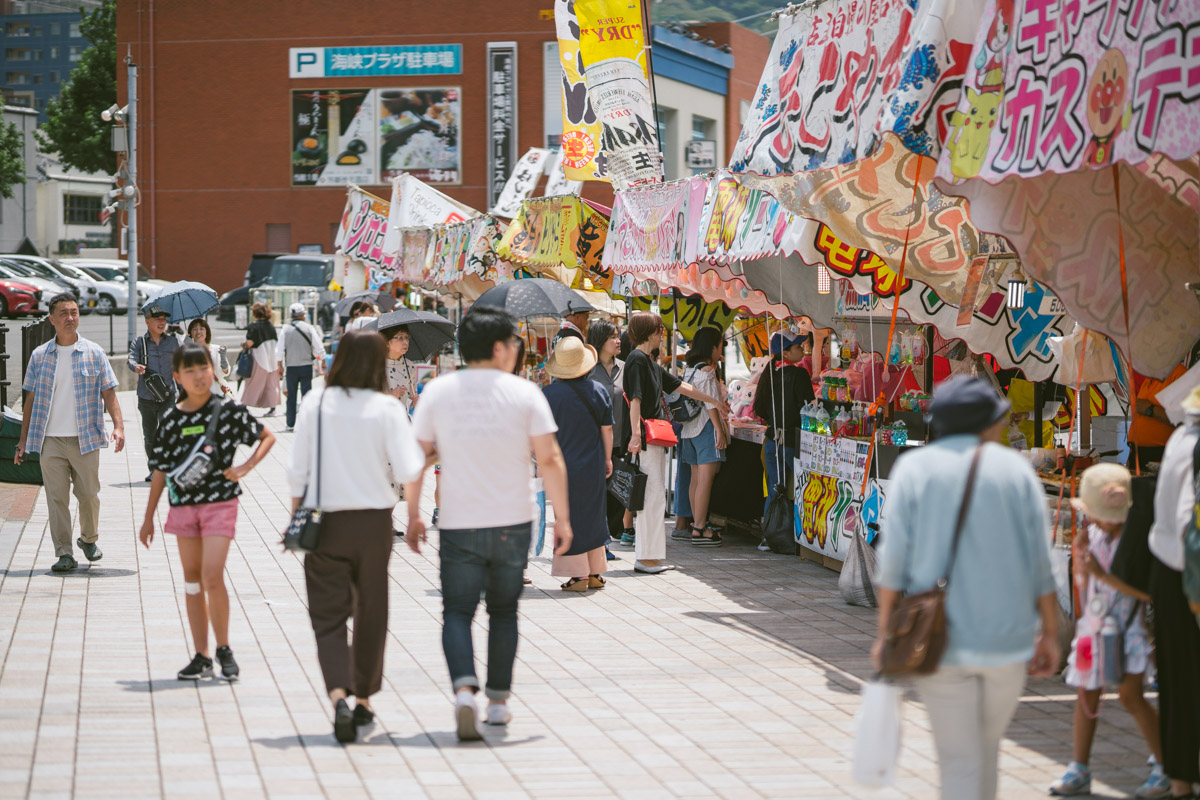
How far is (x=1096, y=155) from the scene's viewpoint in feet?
18.0

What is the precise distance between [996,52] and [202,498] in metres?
Answer: 4.28

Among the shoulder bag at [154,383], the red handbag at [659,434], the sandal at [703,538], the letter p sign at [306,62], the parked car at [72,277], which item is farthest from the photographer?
the letter p sign at [306,62]

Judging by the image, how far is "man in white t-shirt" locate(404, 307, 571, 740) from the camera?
5.84 m

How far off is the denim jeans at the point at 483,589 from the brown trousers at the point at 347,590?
0.28 m

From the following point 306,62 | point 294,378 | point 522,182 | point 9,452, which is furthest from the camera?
point 306,62

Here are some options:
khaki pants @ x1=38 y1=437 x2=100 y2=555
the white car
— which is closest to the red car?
the white car

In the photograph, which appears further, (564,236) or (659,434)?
(564,236)

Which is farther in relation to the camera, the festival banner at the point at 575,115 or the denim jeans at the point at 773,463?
the festival banner at the point at 575,115

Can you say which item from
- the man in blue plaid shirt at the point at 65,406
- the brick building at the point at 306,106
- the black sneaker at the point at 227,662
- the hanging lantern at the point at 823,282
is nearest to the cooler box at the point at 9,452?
the man in blue plaid shirt at the point at 65,406

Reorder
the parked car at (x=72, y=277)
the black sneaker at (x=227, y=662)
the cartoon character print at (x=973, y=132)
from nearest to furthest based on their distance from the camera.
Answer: the cartoon character print at (x=973, y=132), the black sneaker at (x=227, y=662), the parked car at (x=72, y=277)

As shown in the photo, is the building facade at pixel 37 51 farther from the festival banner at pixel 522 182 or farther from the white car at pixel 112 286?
the festival banner at pixel 522 182

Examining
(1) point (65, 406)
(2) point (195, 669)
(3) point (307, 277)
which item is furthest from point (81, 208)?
→ (2) point (195, 669)

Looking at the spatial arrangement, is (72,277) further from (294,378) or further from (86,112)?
(294,378)

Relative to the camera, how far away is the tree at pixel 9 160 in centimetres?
5888
